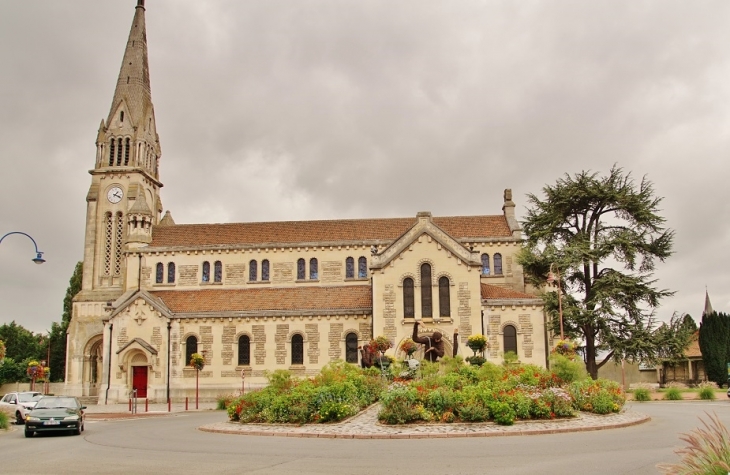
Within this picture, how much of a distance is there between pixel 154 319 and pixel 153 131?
64.2 feet

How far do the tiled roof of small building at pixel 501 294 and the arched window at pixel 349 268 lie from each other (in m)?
10.2

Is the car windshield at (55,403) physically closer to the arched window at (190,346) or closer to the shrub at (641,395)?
the arched window at (190,346)

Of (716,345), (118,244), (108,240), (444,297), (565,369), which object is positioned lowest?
(565,369)

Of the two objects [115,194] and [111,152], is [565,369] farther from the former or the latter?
[111,152]

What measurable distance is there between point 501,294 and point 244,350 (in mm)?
17938

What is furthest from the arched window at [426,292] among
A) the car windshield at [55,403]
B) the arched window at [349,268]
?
the car windshield at [55,403]

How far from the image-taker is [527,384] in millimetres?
25781

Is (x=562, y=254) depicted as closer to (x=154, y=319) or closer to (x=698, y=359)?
(x=698, y=359)

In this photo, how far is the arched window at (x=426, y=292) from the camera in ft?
141

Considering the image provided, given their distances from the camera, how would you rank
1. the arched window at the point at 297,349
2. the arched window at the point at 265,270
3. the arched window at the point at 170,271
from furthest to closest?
the arched window at the point at 170,271 < the arched window at the point at 265,270 < the arched window at the point at 297,349

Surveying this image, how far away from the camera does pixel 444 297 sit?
43125 mm

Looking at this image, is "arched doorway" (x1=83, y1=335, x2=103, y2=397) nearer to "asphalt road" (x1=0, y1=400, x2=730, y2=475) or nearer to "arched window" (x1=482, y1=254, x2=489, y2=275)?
"arched window" (x1=482, y1=254, x2=489, y2=275)

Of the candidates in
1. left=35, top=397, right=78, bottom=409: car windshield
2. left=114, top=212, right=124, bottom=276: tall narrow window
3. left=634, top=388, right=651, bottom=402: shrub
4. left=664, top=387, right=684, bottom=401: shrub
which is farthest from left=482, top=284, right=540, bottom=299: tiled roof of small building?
left=114, top=212, right=124, bottom=276: tall narrow window

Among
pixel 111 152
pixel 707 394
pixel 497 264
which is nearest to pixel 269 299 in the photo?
pixel 497 264
